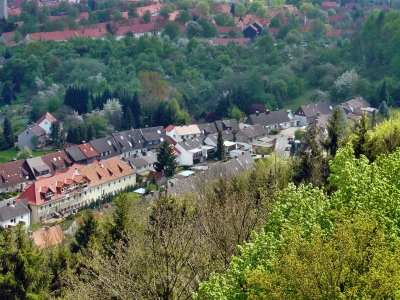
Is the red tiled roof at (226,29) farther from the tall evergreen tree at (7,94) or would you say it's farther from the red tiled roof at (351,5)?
the tall evergreen tree at (7,94)

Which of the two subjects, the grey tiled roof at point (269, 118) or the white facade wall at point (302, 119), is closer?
the grey tiled roof at point (269, 118)

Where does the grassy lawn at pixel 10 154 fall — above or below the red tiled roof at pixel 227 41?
below

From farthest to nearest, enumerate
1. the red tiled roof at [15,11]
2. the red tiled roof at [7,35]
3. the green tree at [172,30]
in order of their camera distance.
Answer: the red tiled roof at [15,11] → the red tiled roof at [7,35] → the green tree at [172,30]

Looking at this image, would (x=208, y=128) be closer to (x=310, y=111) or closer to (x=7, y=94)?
(x=310, y=111)

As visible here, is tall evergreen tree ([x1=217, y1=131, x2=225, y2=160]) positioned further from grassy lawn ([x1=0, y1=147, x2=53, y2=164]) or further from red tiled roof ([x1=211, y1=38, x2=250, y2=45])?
red tiled roof ([x1=211, y1=38, x2=250, y2=45])

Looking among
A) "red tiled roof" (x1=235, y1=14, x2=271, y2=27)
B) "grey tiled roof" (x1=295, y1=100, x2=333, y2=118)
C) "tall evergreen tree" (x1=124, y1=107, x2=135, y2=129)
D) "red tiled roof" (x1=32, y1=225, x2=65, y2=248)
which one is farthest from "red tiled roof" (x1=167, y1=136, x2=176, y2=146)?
"red tiled roof" (x1=235, y1=14, x2=271, y2=27)

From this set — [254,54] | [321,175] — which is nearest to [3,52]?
[254,54]

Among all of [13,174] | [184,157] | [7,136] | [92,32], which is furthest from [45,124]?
[92,32]

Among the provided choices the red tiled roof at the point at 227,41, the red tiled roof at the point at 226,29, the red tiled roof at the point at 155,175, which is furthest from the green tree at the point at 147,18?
the red tiled roof at the point at 155,175
